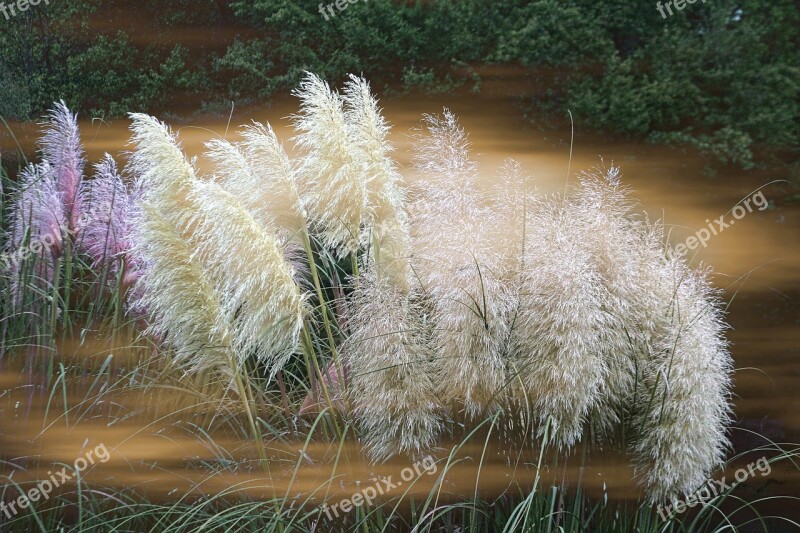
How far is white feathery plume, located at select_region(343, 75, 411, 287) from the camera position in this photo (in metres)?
1.05

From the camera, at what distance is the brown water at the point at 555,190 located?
3.90 feet

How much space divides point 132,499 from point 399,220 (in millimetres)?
623

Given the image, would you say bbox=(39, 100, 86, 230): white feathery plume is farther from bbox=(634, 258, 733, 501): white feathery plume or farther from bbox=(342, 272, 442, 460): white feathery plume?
bbox=(634, 258, 733, 501): white feathery plume

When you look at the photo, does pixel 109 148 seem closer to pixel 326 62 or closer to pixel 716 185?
pixel 326 62

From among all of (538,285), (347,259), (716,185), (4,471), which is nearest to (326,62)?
(347,259)

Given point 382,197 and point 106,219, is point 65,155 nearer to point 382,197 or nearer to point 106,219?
point 106,219

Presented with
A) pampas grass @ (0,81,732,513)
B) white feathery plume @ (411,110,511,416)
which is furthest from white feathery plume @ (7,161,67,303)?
white feathery plume @ (411,110,511,416)

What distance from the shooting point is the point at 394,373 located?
97 centimetres

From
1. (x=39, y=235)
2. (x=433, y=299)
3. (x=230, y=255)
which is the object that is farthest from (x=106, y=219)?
(x=433, y=299)

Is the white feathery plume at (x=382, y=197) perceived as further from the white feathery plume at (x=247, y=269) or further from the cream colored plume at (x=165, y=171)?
the cream colored plume at (x=165, y=171)

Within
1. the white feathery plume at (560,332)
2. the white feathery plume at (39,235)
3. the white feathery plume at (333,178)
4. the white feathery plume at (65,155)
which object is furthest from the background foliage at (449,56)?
the white feathery plume at (560,332)

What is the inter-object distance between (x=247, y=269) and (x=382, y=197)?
0.23m

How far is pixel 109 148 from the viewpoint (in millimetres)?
1321

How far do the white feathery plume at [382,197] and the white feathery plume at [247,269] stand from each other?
6.0 inches
